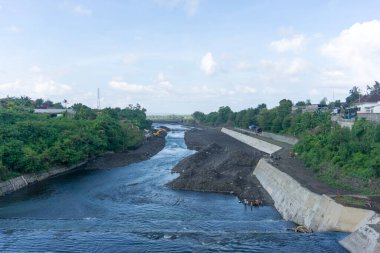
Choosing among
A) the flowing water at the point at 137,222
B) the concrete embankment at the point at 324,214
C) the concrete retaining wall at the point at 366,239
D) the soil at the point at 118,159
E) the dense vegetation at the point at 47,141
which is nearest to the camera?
the concrete retaining wall at the point at 366,239

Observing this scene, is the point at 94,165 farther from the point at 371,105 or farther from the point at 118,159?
the point at 371,105

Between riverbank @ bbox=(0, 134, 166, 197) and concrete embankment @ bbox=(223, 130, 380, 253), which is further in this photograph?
riverbank @ bbox=(0, 134, 166, 197)

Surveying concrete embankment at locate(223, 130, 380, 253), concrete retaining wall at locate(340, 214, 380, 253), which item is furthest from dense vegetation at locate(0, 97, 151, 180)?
concrete retaining wall at locate(340, 214, 380, 253)

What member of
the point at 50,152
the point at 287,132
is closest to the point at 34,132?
the point at 50,152

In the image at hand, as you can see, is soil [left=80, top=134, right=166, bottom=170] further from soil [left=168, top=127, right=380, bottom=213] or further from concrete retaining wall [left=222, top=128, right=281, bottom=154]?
concrete retaining wall [left=222, top=128, right=281, bottom=154]

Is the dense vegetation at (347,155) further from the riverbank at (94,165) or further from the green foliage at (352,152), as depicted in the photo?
the riverbank at (94,165)

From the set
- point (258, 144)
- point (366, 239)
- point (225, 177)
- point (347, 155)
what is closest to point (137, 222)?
point (366, 239)

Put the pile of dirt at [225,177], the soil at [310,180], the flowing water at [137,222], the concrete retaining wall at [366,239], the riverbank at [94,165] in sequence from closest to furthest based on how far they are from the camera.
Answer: the concrete retaining wall at [366,239]
the flowing water at [137,222]
the soil at [310,180]
the pile of dirt at [225,177]
the riverbank at [94,165]

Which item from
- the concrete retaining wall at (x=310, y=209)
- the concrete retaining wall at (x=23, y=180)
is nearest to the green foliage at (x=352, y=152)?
the concrete retaining wall at (x=310, y=209)
